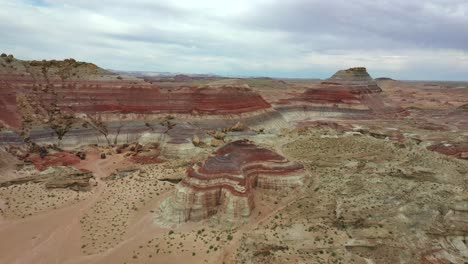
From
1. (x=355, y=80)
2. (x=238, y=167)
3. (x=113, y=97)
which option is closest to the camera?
(x=238, y=167)

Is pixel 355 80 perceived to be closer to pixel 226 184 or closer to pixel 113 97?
pixel 113 97

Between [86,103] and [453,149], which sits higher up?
[86,103]

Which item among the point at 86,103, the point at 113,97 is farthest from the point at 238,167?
the point at 86,103

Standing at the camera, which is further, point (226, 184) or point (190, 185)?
point (190, 185)

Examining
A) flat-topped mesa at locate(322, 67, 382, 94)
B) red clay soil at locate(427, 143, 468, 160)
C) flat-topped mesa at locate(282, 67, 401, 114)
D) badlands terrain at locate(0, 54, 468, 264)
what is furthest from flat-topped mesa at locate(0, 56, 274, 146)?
flat-topped mesa at locate(322, 67, 382, 94)

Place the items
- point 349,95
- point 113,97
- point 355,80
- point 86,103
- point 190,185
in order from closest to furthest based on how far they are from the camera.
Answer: point 190,185 → point 86,103 → point 113,97 → point 349,95 → point 355,80

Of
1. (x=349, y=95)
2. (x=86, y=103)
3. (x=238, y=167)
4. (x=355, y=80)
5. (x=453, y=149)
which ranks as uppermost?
(x=355, y=80)
